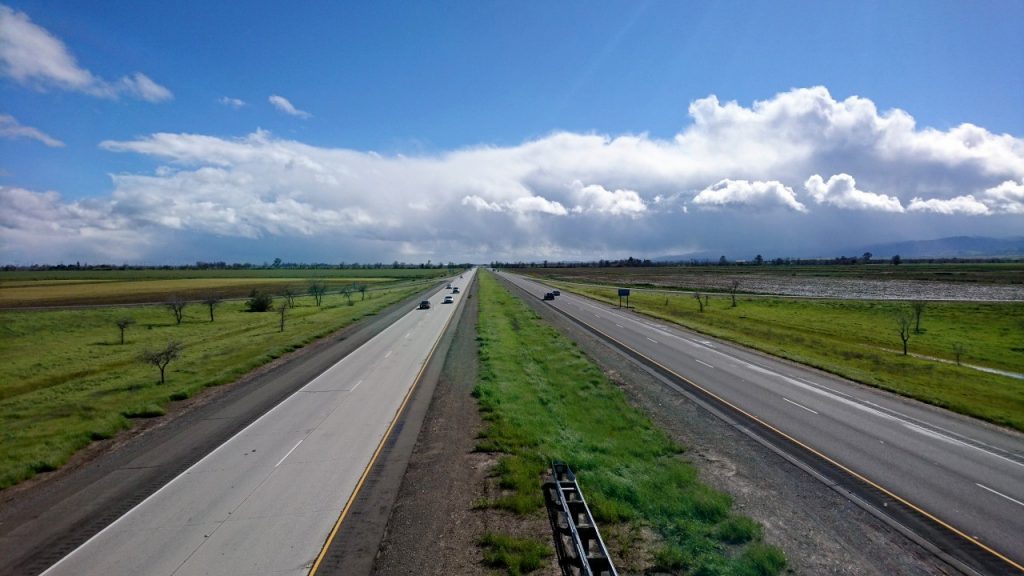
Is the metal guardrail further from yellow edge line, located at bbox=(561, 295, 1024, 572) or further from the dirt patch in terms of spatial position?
yellow edge line, located at bbox=(561, 295, 1024, 572)

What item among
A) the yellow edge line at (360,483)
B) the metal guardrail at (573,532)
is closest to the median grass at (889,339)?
the metal guardrail at (573,532)

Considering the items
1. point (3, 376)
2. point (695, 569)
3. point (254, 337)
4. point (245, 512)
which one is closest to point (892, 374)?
point (695, 569)

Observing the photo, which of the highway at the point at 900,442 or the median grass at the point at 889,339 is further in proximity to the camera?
the median grass at the point at 889,339

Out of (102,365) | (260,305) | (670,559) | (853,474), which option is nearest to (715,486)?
(670,559)

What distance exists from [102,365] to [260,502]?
33962 millimetres

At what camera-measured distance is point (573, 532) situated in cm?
1060

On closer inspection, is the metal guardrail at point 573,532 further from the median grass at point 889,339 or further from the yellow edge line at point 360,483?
the median grass at point 889,339

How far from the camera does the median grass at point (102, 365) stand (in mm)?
19953

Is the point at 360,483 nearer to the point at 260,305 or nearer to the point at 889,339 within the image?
the point at 889,339

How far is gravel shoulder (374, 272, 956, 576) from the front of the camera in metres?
10.8

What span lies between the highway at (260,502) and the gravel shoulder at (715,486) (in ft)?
6.16

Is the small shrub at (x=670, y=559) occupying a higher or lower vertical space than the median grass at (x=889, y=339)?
higher

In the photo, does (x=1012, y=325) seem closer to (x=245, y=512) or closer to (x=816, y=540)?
(x=816, y=540)

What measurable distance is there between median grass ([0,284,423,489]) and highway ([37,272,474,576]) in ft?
19.2
